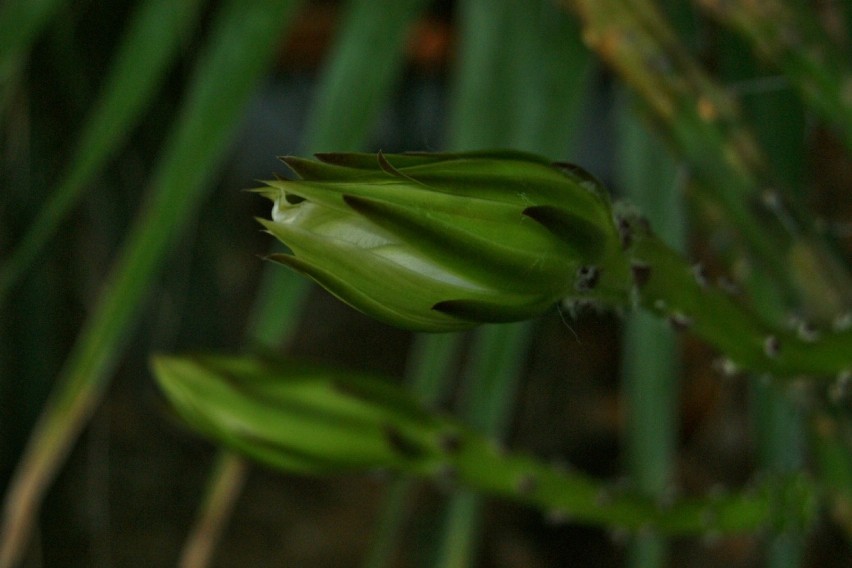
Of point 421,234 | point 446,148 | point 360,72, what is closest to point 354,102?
point 360,72

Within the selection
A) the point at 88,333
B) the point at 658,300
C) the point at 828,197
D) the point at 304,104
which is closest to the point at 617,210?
the point at 658,300

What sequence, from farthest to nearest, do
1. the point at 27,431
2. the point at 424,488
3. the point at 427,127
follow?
the point at 424,488 < the point at 427,127 < the point at 27,431

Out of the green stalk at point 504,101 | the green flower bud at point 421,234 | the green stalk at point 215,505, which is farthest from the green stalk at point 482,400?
the green flower bud at point 421,234

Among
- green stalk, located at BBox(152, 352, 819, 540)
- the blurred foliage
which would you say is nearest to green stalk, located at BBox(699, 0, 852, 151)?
the blurred foliage

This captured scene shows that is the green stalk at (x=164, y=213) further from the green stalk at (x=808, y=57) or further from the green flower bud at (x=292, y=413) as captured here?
the green stalk at (x=808, y=57)

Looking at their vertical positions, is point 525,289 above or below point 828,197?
below

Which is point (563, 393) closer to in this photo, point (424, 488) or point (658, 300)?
point (424, 488)

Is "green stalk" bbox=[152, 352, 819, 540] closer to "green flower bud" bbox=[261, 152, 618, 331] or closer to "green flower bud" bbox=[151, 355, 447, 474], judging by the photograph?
"green flower bud" bbox=[151, 355, 447, 474]

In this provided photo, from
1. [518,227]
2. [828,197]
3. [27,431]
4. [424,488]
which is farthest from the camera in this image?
[424,488]

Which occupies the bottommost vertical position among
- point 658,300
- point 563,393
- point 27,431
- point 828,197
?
point 27,431
